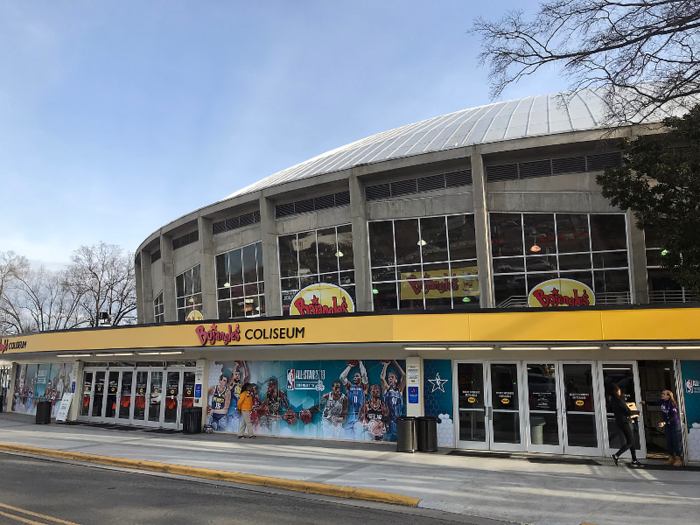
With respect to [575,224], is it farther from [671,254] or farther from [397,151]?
[397,151]

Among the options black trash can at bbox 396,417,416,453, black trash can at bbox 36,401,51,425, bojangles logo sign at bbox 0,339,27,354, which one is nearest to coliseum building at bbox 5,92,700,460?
bojangles logo sign at bbox 0,339,27,354

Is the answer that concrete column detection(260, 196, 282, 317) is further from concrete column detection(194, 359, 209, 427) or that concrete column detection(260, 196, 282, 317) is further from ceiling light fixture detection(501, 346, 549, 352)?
ceiling light fixture detection(501, 346, 549, 352)

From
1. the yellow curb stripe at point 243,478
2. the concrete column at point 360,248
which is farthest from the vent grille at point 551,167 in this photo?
the yellow curb stripe at point 243,478

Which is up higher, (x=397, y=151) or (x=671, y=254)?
(x=397, y=151)

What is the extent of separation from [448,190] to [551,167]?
12.8 feet

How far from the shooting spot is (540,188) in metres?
19.6

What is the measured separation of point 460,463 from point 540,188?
11.4 m

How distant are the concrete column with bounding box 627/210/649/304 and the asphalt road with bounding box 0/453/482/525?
1348 cm

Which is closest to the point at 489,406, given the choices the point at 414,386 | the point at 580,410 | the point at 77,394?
the point at 414,386

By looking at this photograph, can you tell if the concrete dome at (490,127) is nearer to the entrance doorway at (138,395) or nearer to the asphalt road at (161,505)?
the entrance doorway at (138,395)

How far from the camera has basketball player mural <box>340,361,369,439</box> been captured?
52.1ft

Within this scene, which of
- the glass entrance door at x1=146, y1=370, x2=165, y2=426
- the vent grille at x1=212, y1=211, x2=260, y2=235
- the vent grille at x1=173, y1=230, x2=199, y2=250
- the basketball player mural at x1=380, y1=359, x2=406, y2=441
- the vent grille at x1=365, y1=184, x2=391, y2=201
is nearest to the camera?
the basketball player mural at x1=380, y1=359, x2=406, y2=441

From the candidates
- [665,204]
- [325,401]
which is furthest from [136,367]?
[665,204]

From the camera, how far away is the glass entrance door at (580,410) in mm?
13320
